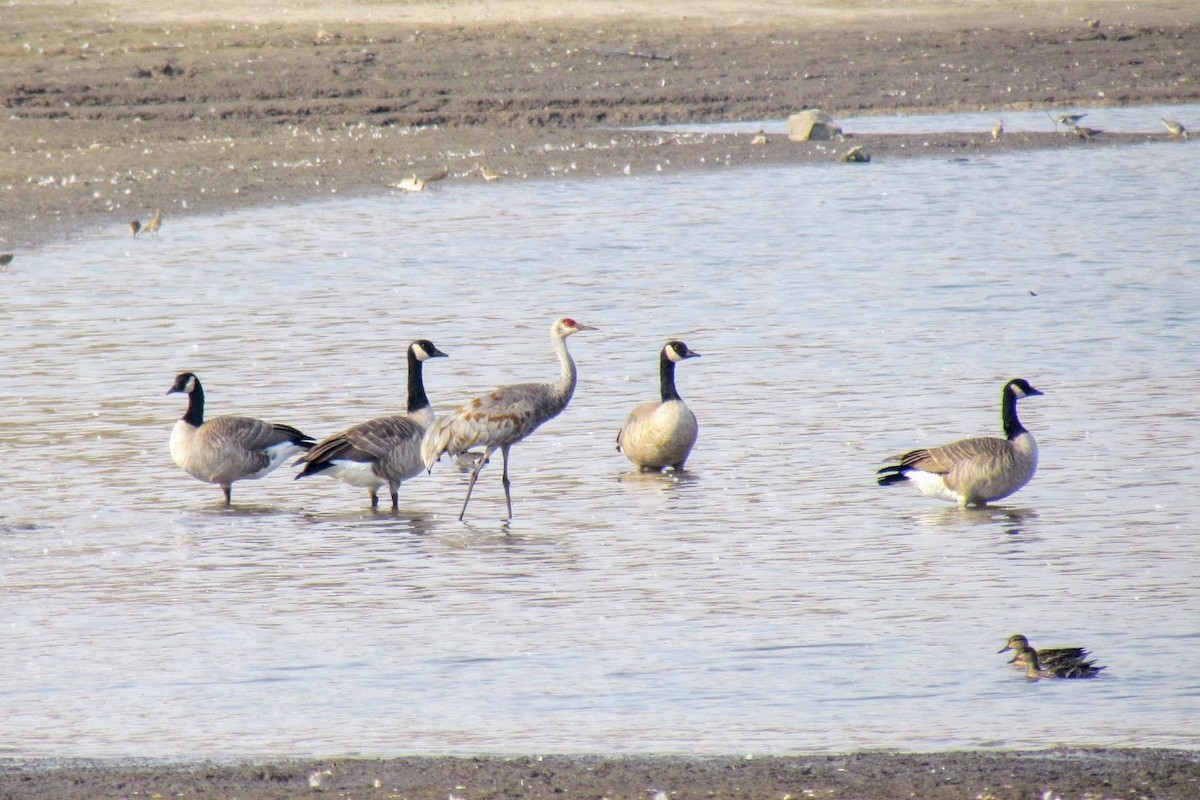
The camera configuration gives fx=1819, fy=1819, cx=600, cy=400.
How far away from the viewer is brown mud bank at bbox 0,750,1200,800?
6.05 metres

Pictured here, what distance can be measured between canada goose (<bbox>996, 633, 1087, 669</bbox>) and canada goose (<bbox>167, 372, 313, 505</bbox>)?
215 inches

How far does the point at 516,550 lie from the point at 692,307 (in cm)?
876

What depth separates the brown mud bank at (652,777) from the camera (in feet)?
19.9

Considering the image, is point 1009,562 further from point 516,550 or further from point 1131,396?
point 1131,396

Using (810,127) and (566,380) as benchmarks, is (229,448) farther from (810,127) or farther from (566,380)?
(810,127)

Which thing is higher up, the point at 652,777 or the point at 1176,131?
the point at 652,777

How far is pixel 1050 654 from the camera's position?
7.63m

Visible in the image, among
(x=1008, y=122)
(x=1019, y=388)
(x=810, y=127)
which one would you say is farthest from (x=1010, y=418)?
(x=1008, y=122)

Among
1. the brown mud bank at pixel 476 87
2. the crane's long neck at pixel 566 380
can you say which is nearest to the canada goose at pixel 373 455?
the crane's long neck at pixel 566 380

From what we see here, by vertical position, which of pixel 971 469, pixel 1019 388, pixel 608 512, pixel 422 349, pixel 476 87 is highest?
pixel 476 87

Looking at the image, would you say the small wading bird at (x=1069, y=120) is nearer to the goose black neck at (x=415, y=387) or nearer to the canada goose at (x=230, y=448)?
the goose black neck at (x=415, y=387)

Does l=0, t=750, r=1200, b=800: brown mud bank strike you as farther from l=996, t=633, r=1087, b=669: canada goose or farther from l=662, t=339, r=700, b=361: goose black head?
l=662, t=339, r=700, b=361: goose black head

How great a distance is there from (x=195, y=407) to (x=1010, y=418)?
17.2 ft

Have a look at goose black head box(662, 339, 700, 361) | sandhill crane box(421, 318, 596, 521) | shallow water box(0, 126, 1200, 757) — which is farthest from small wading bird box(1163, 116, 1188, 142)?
sandhill crane box(421, 318, 596, 521)
